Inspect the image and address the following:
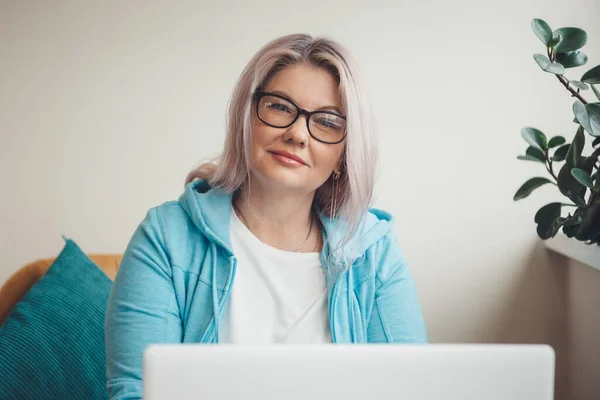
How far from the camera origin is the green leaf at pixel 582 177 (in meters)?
1.51

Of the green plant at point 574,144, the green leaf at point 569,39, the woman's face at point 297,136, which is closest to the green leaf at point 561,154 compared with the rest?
the green plant at point 574,144

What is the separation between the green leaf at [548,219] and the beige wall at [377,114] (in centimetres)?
52

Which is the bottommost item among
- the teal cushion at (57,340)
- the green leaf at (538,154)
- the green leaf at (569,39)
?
the teal cushion at (57,340)

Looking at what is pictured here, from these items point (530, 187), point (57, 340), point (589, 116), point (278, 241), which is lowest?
point (57, 340)

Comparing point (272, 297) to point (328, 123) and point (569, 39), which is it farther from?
point (569, 39)

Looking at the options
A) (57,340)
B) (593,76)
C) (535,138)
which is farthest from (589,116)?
(57,340)

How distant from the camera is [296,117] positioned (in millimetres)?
1356

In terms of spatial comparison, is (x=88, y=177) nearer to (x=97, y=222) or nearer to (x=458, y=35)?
(x=97, y=222)

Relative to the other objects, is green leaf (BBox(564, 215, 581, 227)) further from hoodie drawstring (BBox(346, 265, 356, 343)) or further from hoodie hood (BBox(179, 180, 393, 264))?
hoodie drawstring (BBox(346, 265, 356, 343))


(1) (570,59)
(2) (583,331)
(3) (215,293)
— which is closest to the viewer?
(3) (215,293)

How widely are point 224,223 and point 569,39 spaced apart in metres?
0.93

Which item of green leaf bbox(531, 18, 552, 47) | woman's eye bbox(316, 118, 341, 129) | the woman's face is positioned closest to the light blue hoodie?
the woman's face

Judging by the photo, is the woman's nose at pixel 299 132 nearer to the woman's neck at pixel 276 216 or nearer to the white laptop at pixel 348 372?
the woman's neck at pixel 276 216

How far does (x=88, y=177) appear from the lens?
231 cm
